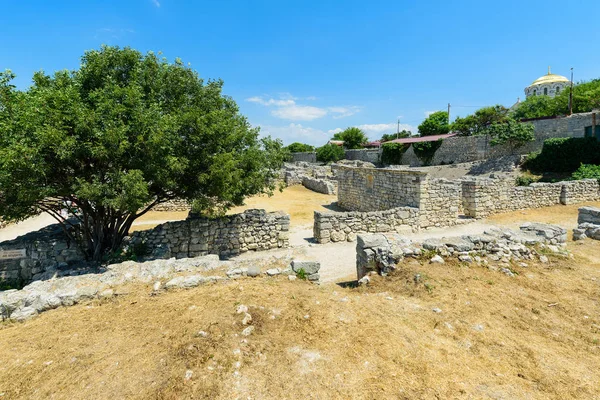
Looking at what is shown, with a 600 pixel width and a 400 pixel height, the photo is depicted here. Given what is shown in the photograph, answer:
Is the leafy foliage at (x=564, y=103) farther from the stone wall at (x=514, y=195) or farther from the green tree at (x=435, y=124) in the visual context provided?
the stone wall at (x=514, y=195)

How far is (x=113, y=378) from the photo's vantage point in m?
3.94

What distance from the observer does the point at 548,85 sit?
249 ft

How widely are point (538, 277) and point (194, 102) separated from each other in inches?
451

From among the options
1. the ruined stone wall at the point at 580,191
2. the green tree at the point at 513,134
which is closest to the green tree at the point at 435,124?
the green tree at the point at 513,134

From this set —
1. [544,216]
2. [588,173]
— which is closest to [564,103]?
[588,173]

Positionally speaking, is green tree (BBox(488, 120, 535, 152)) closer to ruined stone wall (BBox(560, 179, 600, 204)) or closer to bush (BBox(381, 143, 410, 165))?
ruined stone wall (BBox(560, 179, 600, 204))

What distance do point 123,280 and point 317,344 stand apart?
188 inches

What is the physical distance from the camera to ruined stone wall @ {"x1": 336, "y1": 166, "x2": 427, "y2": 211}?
15.4m

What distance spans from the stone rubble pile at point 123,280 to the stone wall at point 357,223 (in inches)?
222

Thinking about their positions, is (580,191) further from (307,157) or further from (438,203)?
(307,157)

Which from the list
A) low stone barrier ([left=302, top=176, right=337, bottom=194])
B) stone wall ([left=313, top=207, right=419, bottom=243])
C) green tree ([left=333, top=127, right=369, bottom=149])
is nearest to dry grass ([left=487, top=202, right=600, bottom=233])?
stone wall ([left=313, top=207, right=419, bottom=243])

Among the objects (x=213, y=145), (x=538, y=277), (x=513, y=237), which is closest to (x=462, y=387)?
(x=538, y=277)

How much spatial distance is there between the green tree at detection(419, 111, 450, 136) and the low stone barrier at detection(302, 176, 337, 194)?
132 feet

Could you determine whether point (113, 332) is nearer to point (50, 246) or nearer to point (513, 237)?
point (50, 246)
